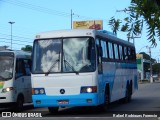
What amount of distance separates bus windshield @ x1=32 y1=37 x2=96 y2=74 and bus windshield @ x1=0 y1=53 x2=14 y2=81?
2.14m

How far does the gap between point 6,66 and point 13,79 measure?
2.10ft

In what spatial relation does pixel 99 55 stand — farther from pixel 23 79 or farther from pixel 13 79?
pixel 23 79

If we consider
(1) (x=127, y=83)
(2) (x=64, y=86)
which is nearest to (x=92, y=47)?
(2) (x=64, y=86)

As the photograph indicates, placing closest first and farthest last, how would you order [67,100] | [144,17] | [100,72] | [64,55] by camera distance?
[144,17], [67,100], [64,55], [100,72]

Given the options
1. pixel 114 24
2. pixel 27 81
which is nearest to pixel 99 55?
pixel 27 81

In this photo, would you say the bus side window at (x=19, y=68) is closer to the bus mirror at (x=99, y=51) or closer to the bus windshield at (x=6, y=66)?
the bus windshield at (x=6, y=66)

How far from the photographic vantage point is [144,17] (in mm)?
7902

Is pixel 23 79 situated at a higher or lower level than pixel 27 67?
lower

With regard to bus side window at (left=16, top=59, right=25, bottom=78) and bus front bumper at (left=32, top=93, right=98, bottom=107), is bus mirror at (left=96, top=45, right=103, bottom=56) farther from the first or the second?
bus side window at (left=16, top=59, right=25, bottom=78)

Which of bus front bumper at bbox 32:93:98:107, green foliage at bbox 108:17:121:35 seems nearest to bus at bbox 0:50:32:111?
bus front bumper at bbox 32:93:98:107

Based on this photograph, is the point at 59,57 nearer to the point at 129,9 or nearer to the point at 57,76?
the point at 57,76

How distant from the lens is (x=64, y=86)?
50.6 feet

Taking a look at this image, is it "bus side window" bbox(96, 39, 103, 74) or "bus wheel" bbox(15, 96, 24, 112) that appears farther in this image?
"bus wheel" bbox(15, 96, 24, 112)

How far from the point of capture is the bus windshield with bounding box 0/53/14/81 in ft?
57.8
